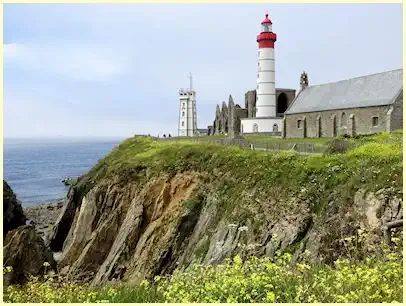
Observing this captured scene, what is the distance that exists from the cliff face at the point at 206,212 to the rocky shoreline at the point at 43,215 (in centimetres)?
1134

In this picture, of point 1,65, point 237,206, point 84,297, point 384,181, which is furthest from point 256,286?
point 237,206

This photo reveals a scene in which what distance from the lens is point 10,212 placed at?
159 feet

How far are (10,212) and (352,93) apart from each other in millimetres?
37627

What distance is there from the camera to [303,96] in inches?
2427

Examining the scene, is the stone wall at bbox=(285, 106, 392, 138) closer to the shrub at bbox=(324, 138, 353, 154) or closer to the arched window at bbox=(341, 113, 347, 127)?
the arched window at bbox=(341, 113, 347, 127)

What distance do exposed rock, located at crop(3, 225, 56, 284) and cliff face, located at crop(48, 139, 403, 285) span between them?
2.48 meters

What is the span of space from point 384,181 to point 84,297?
12781mm

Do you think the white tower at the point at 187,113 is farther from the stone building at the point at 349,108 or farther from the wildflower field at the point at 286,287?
the wildflower field at the point at 286,287

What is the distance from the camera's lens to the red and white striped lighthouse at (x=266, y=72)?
68.5 metres

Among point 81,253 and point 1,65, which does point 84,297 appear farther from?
point 81,253

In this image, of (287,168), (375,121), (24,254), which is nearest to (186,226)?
(287,168)

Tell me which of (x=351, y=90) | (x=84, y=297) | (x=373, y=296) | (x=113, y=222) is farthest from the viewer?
(x=351, y=90)

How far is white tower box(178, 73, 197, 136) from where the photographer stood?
10856 centimetres

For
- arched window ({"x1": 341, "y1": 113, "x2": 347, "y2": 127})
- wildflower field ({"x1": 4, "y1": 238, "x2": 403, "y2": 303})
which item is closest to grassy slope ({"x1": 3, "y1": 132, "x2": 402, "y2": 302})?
wildflower field ({"x1": 4, "y1": 238, "x2": 403, "y2": 303})
